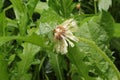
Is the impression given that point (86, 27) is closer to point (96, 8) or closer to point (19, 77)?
point (19, 77)

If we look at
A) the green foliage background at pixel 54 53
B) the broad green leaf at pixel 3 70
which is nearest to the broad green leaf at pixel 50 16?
the green foliage background at pixel 54 53

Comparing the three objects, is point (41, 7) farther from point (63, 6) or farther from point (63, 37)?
point (63, 37)

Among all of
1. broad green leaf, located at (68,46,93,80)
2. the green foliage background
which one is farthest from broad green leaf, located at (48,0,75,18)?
broad green leaf, located at (68,46,93,80)

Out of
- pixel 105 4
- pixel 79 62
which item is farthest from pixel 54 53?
pixel 105 4

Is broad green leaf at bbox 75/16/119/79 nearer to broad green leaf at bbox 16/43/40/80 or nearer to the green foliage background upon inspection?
the green foliage background

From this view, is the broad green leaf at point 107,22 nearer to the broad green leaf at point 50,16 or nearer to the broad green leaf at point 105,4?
the broad green leaf at point 50,16

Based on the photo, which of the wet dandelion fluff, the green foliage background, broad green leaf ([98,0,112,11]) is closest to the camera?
the wet dandelion fluff

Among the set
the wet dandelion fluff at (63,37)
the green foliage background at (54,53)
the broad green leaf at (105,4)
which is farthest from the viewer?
the broad green leaf at (105,4)

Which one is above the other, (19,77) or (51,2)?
(51,2)

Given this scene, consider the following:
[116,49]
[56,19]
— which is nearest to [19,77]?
[56,19]

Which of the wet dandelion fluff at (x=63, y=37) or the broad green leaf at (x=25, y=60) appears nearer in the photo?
the wet dandelion fluff at (x=63, y=37)

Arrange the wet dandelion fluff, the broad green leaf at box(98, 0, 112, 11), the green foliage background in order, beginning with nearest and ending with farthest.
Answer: the wet dandelion fluff
the green foliage background
the broad green leaf at box(98, 0, 112, 11)
